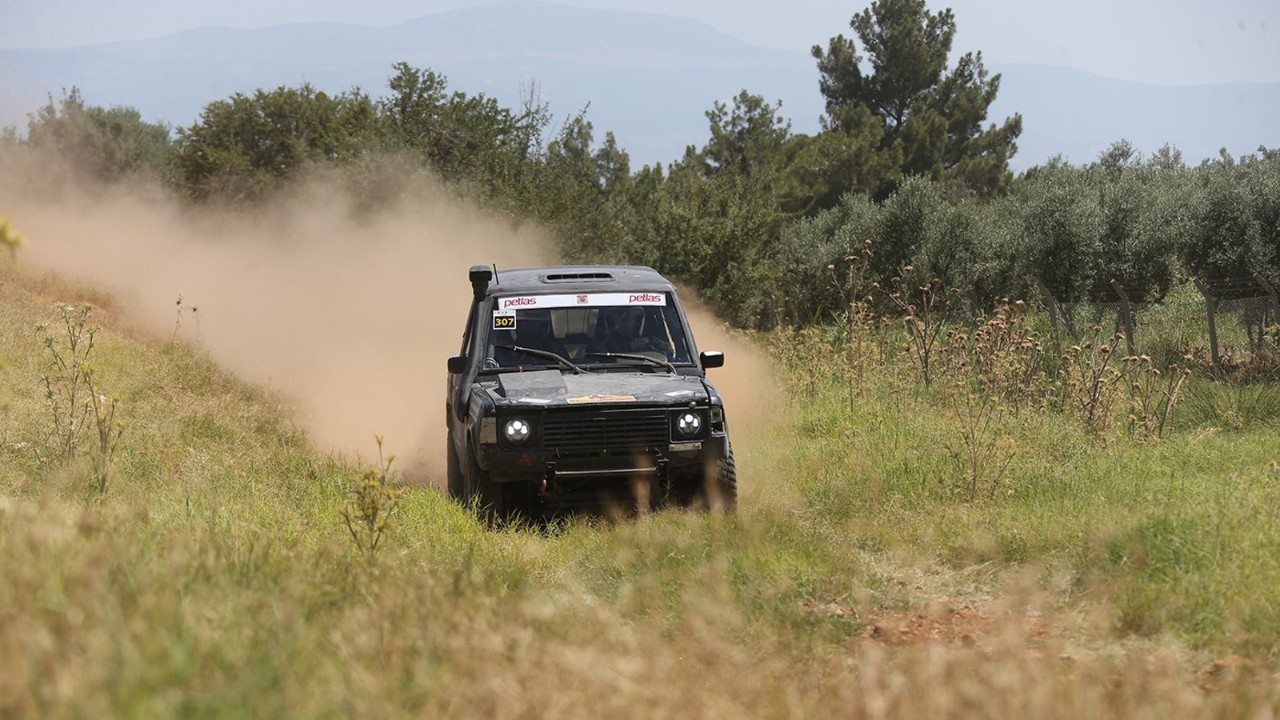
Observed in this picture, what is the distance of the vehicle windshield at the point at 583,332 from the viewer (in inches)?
397

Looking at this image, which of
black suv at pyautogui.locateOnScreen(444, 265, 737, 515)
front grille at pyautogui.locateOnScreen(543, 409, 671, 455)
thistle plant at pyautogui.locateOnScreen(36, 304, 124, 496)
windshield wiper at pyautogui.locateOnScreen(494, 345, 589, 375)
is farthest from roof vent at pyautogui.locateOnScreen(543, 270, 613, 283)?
thistle plant at pyautogui.locateOnScreen(36, 304, 124, 496)

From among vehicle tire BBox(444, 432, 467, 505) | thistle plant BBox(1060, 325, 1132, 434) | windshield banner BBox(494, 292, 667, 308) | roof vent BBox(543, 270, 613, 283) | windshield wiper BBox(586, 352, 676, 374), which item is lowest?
vehicle tire BBox(444, 432, 467, 505)

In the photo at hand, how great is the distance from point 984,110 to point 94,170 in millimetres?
42127

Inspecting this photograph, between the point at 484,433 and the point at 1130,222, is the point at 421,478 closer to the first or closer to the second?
the point at 484,433

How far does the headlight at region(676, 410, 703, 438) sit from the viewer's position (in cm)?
906

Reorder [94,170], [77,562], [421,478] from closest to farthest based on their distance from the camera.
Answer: [77,562] < [421,478] < [94,170]

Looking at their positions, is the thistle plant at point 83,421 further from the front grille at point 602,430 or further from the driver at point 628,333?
the driver at point 628,333

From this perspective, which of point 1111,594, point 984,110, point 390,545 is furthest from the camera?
point 984,110

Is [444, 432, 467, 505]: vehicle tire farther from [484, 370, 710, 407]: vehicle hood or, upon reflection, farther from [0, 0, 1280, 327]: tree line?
[0, 0, 1280, 327]: tree line

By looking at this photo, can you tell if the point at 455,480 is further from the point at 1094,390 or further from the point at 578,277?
the point at 1094,390

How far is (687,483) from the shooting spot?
945 cm

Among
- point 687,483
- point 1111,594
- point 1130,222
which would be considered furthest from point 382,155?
point 1111,594

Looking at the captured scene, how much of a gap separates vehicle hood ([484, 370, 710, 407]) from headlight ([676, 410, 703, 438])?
10 centimetres

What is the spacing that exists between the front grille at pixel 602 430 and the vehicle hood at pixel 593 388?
9 cm
